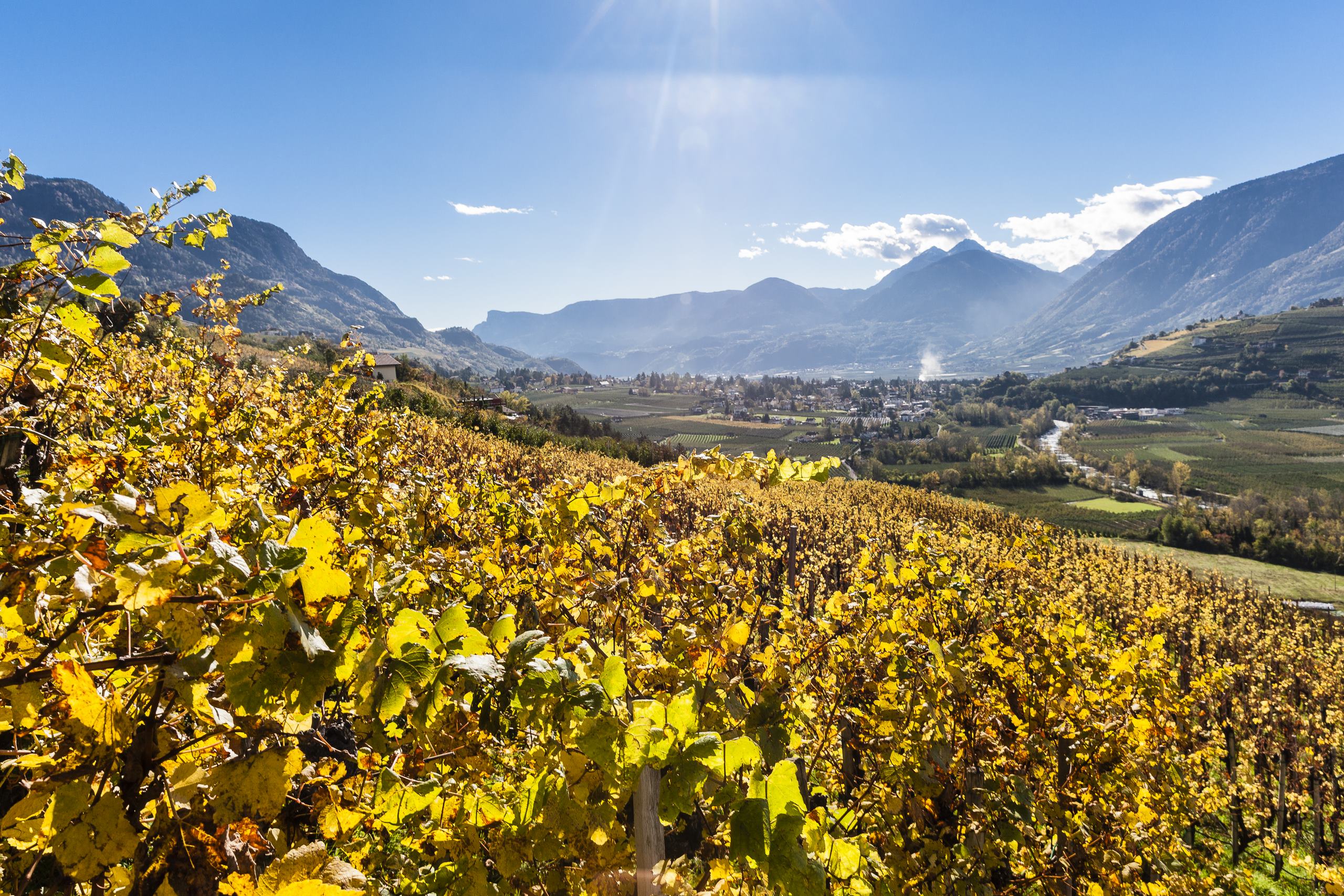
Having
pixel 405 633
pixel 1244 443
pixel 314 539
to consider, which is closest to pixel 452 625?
pixel 405 633

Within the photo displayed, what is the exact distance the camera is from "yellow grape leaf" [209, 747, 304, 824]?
3.96ft

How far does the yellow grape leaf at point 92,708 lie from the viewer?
1076 millimetres

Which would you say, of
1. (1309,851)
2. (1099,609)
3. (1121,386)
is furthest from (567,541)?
(1121,386)

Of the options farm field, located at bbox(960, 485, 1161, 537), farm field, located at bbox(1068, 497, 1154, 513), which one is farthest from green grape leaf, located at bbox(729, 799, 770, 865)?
farm field, located at bbox(1068, 497, 1154, 513)

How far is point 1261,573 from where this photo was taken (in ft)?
151

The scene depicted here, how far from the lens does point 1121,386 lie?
15925cm

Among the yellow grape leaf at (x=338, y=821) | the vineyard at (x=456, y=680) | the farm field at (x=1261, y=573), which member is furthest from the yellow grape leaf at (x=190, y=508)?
the farm field at (x=1261, y=573)

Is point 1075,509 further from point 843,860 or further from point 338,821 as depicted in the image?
point 338,821

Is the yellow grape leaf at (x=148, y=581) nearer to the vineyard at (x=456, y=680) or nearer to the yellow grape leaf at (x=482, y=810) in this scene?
the vineyard at (x=456, y=680)

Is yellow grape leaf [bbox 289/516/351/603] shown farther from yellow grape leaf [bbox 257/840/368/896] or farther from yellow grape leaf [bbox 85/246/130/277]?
yellow grape leaf [bbox 85/246/130/277]

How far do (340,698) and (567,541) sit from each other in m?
1.64

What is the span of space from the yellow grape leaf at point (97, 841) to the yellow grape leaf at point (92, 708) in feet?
0.41

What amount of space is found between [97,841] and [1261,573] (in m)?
67.5

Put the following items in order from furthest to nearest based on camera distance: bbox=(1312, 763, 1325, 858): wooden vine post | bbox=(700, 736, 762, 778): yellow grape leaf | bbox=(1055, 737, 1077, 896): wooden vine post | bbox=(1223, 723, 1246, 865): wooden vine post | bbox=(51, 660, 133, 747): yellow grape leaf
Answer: bbox=(1312, 763, 1325, 858): wooden vine post < bbox=(1223, 723, 1246, 865): wooden vine post < bbox=(1055, 737, 1077, 896): wooden vine post < bbox=(700, 736, 762, 778): yellow grape leaf < bbox=(51, 660, 133, 747): yellow grape leaf
